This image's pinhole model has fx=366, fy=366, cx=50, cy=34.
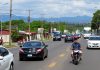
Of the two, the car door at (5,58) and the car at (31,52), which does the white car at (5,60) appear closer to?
the car door at (5,58)

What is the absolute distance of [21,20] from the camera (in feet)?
594

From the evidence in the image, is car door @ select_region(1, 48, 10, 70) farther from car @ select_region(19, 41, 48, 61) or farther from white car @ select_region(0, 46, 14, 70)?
car @ select_region(19, 41, 48, 61)

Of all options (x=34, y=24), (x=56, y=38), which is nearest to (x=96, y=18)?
(x=34, y=24)

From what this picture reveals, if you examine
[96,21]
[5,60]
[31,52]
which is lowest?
[31,52]

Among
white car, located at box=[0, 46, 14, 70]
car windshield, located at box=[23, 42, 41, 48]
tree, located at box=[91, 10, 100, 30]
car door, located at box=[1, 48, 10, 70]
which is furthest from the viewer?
tree, located at box=[91, 10, 100, 30]

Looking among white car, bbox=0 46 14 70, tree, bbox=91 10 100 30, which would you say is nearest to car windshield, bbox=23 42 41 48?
white car, bbox=0 46 14 70

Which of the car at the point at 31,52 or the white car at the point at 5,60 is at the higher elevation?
the white car at the point at 5,60

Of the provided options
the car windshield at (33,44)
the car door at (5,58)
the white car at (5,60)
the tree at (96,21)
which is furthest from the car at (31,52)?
the tree at (96,21)

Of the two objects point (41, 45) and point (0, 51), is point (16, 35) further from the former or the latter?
point (0, 51)

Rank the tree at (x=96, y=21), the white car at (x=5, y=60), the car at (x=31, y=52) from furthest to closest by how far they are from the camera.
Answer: the tree at (x=96, y=21)
the car at (x=31, y=52)
the white car at (x=5, y=60)

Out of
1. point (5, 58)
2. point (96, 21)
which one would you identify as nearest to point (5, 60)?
point (5, 58)

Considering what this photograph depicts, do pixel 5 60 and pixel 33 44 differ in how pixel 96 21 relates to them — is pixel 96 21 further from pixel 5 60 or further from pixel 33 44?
pixel 5 60

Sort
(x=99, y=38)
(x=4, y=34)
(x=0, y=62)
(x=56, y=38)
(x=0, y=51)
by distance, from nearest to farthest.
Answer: (x=0, y=62) < (x=0, y=51) < (x=99, y=38) < (x=4, y=34) < (x=56, y=38)

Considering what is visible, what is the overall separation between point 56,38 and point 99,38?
181 feet
